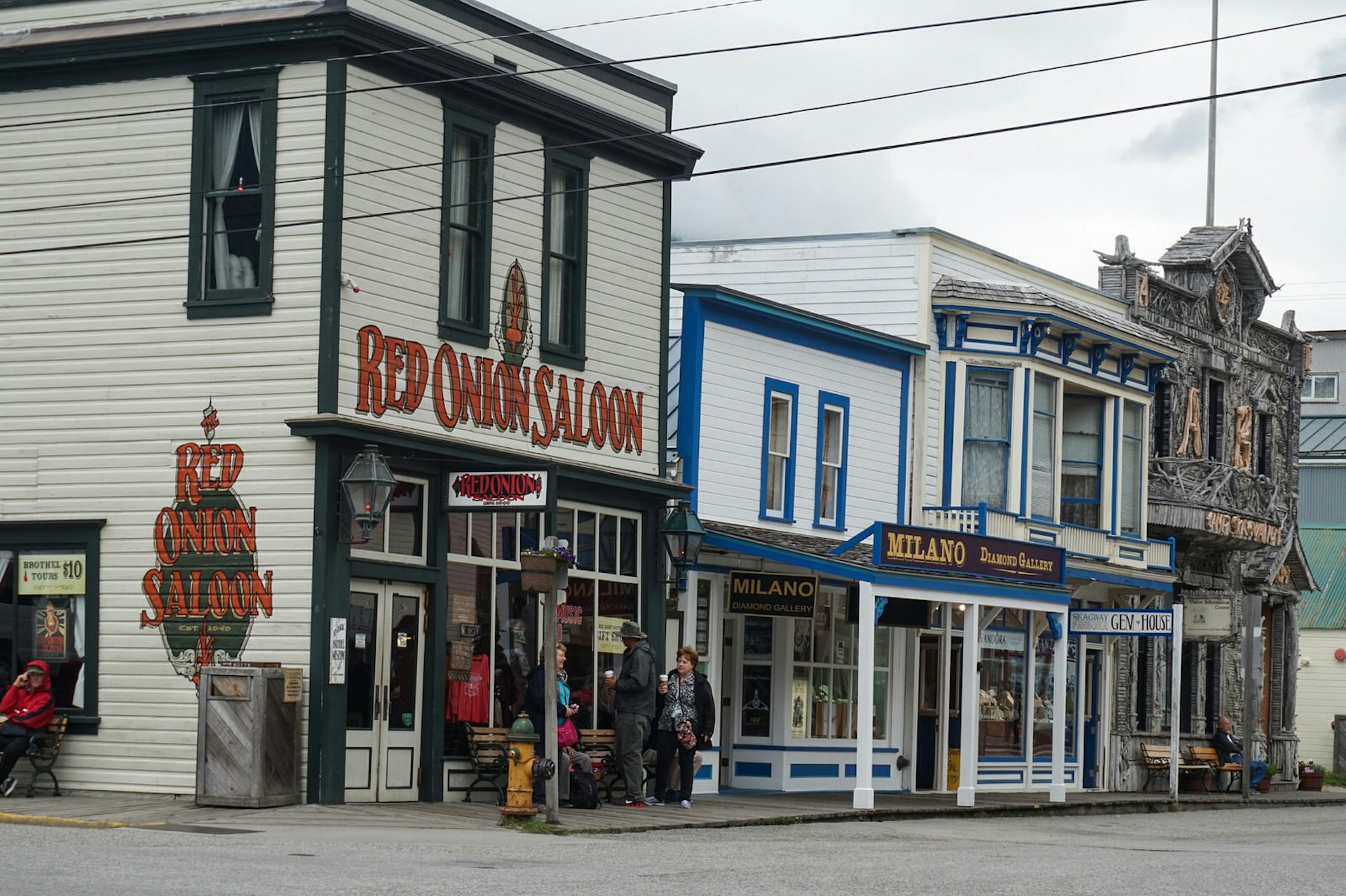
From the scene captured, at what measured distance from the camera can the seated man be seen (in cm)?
3631

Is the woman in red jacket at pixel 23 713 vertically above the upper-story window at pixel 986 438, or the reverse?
the upper-story window at pixel 986 438

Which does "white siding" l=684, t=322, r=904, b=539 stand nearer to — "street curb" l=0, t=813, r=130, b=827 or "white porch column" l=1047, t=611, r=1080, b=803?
"white porch column" l=1047, t=611, r=1080, b=803

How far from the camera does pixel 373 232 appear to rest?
66.0 feet

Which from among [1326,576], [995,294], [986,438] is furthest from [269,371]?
[1326,576]

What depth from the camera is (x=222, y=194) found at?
2008 cm

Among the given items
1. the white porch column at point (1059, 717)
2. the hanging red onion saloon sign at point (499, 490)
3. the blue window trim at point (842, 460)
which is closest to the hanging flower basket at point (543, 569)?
the hanging red onion saloon sign at point (499, 490)

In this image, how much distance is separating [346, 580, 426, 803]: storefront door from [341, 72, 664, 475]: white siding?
5.83ft

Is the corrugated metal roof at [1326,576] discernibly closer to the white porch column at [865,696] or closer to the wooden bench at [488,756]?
the white porch column at [865,696]

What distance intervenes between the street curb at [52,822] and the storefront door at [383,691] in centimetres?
337

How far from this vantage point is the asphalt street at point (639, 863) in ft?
40.9

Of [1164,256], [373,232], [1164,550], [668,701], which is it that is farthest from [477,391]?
[1164,256]

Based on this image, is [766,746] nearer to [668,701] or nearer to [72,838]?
[668,701]

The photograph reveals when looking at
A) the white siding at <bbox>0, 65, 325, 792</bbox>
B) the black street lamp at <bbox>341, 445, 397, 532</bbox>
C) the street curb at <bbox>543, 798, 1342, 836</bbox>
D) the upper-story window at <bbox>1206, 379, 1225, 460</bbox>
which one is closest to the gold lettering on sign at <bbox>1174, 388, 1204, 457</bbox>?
the upper-story window at <bbox>1206, 379, 1225, 460</bbox>

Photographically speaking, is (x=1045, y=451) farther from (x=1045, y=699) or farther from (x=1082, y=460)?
(x=1045, y=699)
